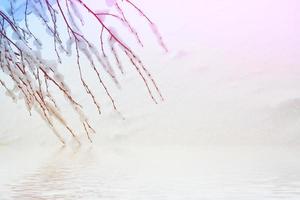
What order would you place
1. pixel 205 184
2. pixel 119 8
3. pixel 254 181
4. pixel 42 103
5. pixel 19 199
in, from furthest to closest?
pixel 254 181
pixel 205 184
pixel 19 199
pixel 42 103
pixel 119 8

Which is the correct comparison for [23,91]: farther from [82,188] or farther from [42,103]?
[82,188]

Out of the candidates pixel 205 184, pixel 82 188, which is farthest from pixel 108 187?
pixel 205 184

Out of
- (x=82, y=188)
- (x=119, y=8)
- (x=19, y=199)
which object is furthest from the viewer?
(x=82, y=188)

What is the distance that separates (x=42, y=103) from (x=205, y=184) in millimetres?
5108

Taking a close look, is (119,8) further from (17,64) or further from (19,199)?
(19,199)

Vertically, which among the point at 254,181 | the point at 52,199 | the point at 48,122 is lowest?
the point at 254,181

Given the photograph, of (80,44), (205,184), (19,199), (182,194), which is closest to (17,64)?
(80,44)

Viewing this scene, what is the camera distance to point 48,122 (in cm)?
165

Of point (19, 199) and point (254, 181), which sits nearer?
point (19, 199)

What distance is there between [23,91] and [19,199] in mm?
3374

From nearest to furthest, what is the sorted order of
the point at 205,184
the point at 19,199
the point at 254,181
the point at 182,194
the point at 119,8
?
the point at 119,8
the point at 19,199
the point at 182,194
the point at 205,184
the point at 254,181

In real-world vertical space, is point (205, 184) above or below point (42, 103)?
below

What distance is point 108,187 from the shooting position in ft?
20.4

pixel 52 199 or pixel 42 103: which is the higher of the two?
pixel 42 103
